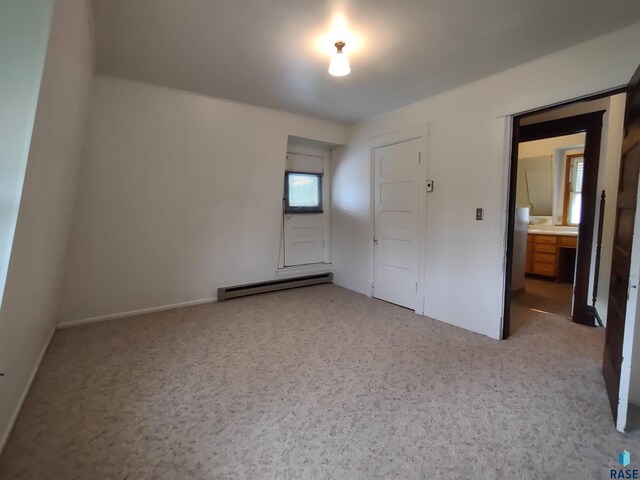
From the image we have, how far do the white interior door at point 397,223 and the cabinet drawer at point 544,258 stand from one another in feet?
9.74

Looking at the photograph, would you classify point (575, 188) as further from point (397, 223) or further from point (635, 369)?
point (635, 369)

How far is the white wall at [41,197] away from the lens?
47.6 inches

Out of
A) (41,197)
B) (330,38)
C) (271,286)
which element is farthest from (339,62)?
(271,286)

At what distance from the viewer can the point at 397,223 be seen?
374 centimetres

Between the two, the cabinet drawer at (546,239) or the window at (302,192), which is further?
the cabinet drawer at (546,239)

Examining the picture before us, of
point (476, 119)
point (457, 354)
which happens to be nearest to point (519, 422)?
point (457, 354)

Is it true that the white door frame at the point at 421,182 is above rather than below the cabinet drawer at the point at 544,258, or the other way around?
above

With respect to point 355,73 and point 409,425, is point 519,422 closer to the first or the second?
point 409,425

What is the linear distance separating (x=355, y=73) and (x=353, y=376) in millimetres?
2543

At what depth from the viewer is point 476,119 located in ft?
9.41

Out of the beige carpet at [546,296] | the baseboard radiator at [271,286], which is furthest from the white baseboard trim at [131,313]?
the beige carpet at [546,296]

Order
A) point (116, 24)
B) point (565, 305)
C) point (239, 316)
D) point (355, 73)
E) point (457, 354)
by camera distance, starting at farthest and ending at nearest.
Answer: point (565, 305), point (239, 316), point (355, 73), point (457, 354), point (116, 24)

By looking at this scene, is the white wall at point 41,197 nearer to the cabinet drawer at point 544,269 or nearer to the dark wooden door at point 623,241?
the dark wooden door at point 623,241

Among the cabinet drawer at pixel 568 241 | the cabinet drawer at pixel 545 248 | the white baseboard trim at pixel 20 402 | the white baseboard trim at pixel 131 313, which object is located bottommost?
the white baseboard trim at pixel 20 402
